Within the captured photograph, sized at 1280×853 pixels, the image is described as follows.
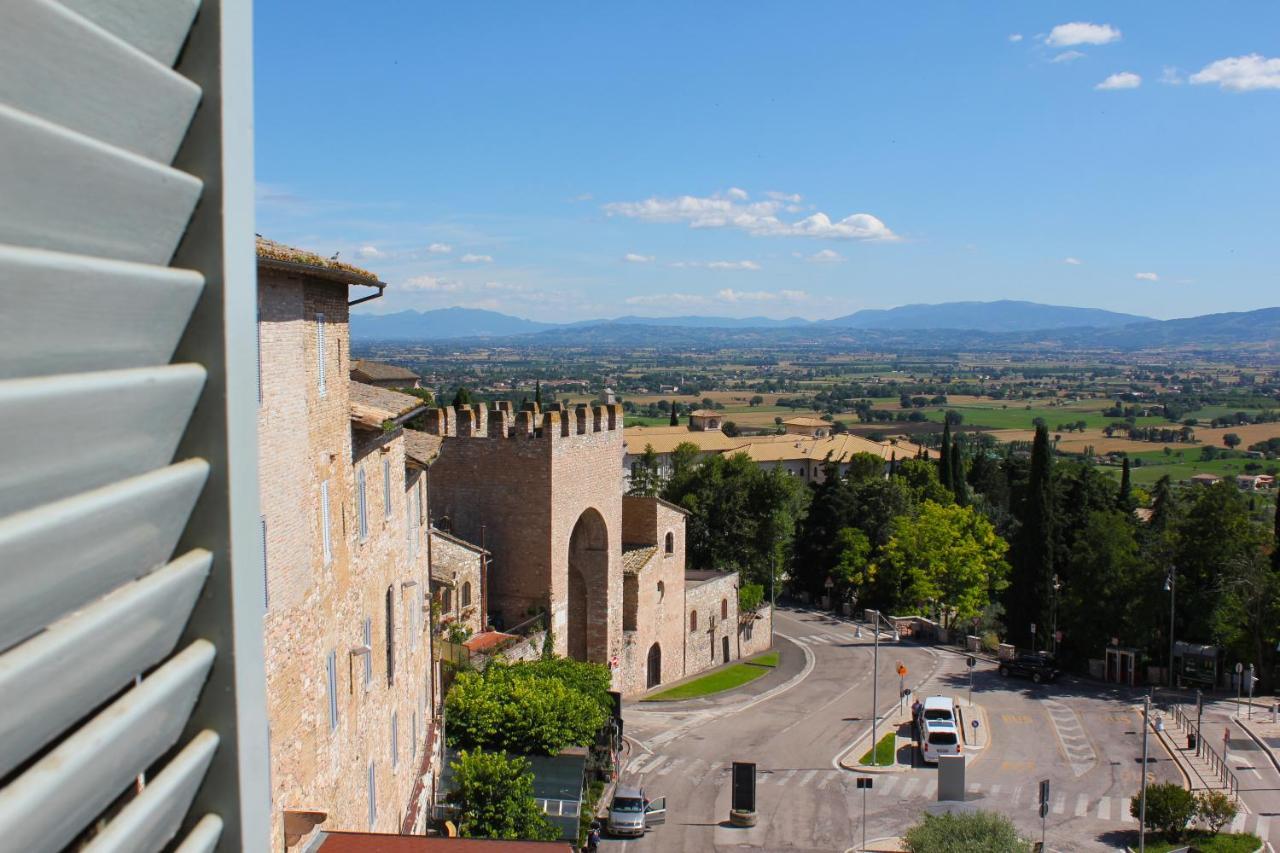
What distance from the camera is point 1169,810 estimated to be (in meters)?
27.0

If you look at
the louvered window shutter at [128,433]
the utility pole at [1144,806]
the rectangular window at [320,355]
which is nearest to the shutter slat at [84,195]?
the louvered window shutter at [128,433]

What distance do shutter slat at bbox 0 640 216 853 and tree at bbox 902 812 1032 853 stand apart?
22669mm

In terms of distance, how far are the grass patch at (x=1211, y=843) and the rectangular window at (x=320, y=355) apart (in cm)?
2268

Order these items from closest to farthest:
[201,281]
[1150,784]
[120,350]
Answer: [120,350]
[201,281]
[1150,784]

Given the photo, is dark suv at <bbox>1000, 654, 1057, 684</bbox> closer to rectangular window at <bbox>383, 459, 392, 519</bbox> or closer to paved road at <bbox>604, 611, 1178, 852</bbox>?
paved road at <bbox>604, 611, 1178, 852</bbox>

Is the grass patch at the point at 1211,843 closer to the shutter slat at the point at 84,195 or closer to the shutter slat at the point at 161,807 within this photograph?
the shutter slat at the point at 161,807

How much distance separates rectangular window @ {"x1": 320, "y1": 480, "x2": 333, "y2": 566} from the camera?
12648mm

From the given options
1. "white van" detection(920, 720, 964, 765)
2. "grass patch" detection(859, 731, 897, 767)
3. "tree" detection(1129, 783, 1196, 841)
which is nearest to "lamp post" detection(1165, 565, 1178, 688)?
"white van" detection(920, 720, 964, 765)

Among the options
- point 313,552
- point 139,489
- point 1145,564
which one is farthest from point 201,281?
point 1145,564

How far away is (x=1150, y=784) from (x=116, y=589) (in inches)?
1361

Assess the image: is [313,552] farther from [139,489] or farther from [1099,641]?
[1099,641]

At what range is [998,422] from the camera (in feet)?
624

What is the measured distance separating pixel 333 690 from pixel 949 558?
149ft

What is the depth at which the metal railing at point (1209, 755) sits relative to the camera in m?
31.4
